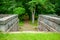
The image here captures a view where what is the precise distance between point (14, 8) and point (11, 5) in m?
1.72

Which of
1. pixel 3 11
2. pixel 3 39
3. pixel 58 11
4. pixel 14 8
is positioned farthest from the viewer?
pixel 58 11

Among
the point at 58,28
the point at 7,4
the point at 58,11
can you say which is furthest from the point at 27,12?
the point at 58,28

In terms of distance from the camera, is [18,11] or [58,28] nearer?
[58,28]

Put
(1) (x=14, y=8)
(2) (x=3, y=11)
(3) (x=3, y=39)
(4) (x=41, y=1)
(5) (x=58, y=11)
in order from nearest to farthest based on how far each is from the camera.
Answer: (3) (x=3, y=39), (4) (x=41, y=1), (1) (x=14, y=8), (2) (x=3, y=11), (5) (x=58, y=11)

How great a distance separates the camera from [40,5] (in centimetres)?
3006

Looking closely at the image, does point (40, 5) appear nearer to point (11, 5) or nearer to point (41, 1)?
point (41, 1)

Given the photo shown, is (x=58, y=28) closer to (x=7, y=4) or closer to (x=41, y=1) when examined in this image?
(x=41, y=1)

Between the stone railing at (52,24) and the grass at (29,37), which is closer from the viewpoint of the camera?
the grass at (29,37)

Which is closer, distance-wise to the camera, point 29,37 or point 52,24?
point 29,37

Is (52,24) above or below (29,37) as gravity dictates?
below

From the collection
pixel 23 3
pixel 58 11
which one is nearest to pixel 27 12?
pixel 23 3

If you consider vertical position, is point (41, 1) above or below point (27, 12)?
above

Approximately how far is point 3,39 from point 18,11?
22.0 metres

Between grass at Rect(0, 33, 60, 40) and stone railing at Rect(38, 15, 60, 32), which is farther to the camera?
stone railing at Rect(38, 15, 60, 32)
